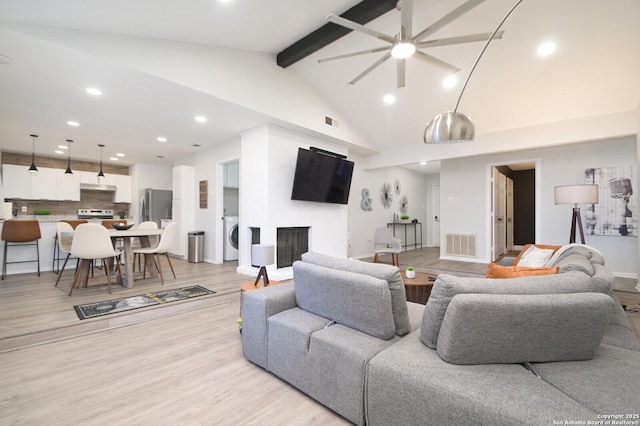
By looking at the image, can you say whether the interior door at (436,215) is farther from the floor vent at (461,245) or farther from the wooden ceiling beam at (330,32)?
the wooden ceiling beam at (330,32)

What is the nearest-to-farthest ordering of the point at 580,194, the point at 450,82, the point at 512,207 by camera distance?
the point at 580,194, the point at 450,82, the point at 512,207

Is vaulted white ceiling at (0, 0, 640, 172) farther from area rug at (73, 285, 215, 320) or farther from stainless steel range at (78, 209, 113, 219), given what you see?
area rug at (73, 285, 215, 320)

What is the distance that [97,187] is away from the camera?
23.8 ft

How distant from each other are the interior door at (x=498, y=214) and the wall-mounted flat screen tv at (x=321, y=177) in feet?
10.8

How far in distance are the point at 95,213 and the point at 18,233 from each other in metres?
3.41

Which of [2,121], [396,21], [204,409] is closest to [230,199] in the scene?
[2,121]

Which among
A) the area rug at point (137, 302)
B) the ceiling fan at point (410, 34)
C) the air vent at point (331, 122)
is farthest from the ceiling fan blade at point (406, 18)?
the area rug at point (137, 302)

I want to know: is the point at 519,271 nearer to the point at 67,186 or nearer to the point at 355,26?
the point at 355,26

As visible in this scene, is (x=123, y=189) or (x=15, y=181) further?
(x=123, y=189)

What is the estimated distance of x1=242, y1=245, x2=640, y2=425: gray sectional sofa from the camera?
1.06 metres

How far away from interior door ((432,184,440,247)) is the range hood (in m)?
9.83

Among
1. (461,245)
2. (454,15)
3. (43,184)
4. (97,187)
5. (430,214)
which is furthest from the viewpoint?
(430,214)

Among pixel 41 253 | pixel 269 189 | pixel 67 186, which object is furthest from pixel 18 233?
pixel 269 189

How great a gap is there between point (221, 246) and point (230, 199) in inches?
48.3
